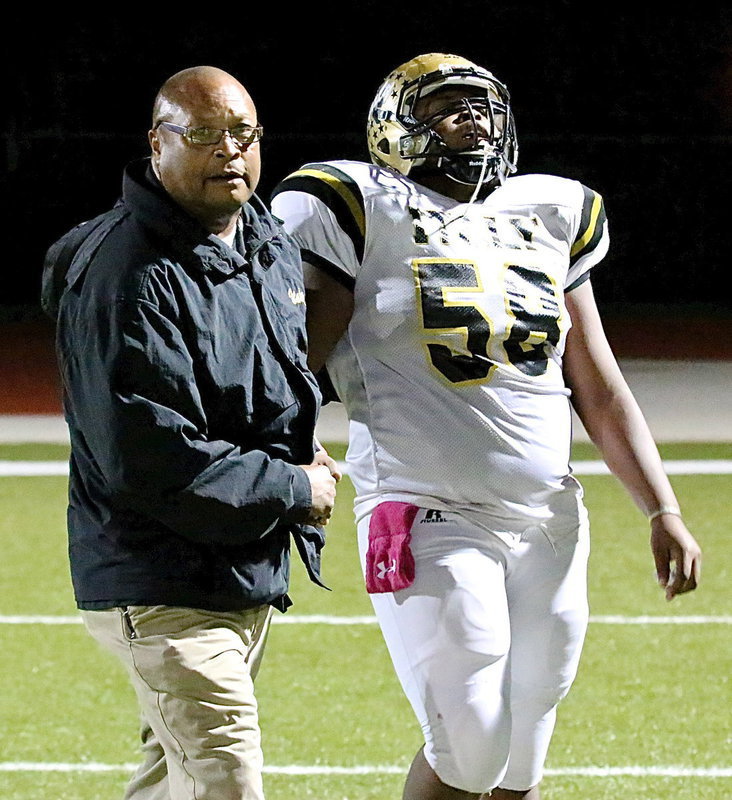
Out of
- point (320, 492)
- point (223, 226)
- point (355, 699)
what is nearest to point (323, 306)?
point (223, 226)

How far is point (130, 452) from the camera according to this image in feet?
7.17

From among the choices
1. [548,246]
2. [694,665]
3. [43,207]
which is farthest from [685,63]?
[548,246]

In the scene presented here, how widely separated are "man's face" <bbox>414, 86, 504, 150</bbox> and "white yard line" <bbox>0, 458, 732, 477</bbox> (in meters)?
5.21

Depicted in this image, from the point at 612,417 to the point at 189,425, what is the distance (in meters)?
0.99

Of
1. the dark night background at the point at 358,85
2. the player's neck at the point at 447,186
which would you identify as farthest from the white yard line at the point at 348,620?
the dark night background at the point at 358,85

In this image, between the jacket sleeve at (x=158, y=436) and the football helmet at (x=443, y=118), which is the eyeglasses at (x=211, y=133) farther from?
the football helmet at (x=443, y=118)

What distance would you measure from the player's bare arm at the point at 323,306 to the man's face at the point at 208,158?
0.32 meters

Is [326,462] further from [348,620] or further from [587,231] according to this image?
[348,620]

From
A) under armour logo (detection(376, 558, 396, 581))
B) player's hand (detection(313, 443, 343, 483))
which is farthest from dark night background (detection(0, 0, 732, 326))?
player's hand (detection(313, 443, 343, 483))

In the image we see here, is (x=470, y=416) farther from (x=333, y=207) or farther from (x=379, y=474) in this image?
(x=333, y=207)

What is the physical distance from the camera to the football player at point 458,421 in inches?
101

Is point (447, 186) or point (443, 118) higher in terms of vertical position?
point (443, 118)

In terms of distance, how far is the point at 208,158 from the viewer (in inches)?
91.1

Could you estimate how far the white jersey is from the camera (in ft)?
8.70
